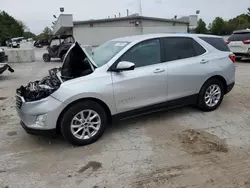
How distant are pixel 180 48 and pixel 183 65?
354 millimetres

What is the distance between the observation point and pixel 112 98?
3.74 meters

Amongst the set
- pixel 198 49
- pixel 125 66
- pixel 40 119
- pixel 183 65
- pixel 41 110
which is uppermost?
pixel 198 49

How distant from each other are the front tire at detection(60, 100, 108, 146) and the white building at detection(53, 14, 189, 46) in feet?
62.5

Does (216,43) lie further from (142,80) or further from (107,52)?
(107,52)

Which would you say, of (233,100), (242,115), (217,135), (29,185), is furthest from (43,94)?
(233,100)

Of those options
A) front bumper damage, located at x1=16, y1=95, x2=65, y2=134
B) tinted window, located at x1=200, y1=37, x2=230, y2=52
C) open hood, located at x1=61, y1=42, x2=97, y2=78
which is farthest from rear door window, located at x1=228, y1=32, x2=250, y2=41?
front bumper damage, located at x1=16, y1=95, x2=65, y2=134

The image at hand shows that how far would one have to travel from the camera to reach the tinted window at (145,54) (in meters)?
3.99

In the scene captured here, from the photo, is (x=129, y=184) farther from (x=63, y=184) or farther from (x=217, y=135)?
(x=217, y=135)

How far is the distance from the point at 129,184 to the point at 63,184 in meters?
0.78

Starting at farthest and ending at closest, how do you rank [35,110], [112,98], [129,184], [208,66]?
[208,66] < [112,98] < [35,110] < [129,184]

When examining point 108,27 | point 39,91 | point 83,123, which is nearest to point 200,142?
point 83,123

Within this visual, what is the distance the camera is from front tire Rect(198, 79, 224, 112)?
4.77 m

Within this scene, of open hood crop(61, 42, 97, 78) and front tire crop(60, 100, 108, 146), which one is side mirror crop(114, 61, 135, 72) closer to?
open hood crop(61, 42, 97, 78)

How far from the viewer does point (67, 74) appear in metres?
4.15
